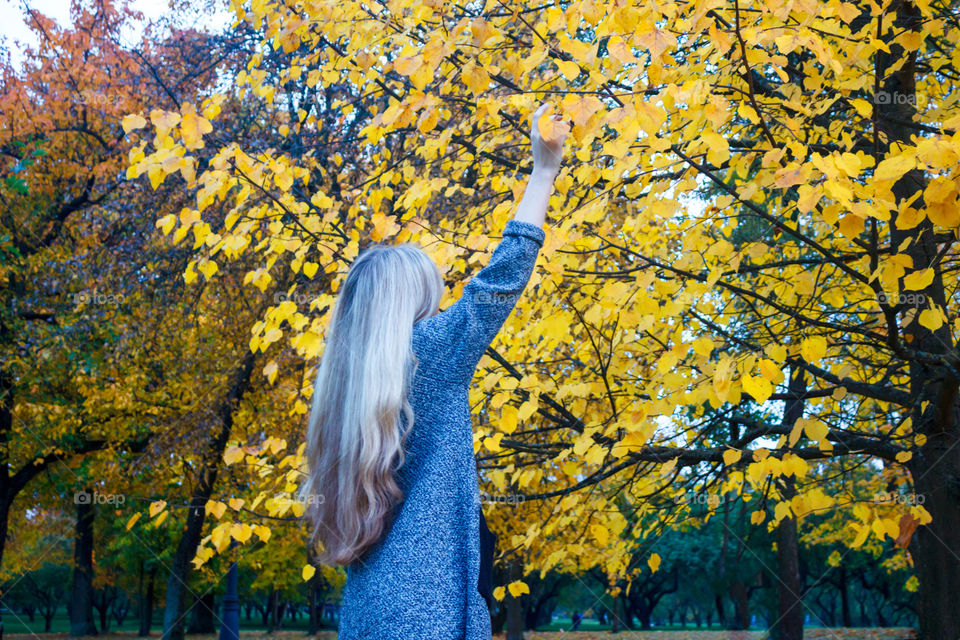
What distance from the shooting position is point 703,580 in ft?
119

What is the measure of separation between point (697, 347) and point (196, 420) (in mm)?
8687

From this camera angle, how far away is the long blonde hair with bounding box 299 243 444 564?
1566 mm

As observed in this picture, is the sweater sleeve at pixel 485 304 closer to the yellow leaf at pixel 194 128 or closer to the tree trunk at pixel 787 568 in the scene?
the yellow leaf at pixel 194 128

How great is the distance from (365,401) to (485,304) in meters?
0.33

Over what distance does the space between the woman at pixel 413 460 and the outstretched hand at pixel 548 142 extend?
0.21 feet

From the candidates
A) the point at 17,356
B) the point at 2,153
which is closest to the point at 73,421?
the point at 17,356

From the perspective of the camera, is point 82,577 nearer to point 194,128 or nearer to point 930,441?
point 194,128

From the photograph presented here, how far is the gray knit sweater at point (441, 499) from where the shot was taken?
152 centimetres

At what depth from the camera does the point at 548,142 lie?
1.73m

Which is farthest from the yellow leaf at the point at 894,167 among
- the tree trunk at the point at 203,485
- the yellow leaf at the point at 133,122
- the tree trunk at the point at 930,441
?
the tree trunk at the point at 203,485

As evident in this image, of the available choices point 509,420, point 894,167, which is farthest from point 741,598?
point 894,167

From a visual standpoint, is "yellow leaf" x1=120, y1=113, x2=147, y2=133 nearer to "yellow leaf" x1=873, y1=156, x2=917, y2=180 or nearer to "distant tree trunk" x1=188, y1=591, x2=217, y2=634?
"yellow leaf" x1=873, y1=156, x2=917, y2=180

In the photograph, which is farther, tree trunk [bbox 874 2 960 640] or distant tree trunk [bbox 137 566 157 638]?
distant tree trunk [bbox 137 566 157 638]

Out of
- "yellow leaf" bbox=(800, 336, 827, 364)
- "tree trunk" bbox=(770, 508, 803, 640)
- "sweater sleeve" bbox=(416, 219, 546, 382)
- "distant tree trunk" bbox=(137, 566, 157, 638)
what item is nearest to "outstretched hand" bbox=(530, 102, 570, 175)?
"sweater sleeve" bbox=(416, 219, 546, 382)
